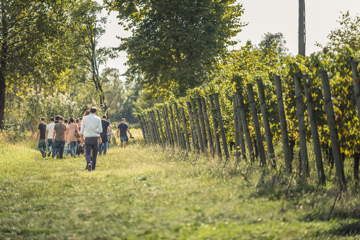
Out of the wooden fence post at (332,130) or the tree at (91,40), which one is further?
the tree at (91,40)

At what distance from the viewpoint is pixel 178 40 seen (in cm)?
2719

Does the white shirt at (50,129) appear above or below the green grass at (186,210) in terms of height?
above

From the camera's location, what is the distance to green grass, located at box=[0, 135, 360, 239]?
479 centimetres

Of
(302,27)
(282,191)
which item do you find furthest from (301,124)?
(302,27)

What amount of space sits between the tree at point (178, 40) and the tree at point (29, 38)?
14.8 ft

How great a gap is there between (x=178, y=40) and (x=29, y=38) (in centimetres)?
949

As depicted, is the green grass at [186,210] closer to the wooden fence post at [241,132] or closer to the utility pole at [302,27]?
the wooden fence post at [241,132]

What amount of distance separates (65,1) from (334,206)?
2596cm

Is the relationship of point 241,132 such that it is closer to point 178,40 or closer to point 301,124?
point 301,124

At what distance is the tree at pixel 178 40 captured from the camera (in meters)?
26.0

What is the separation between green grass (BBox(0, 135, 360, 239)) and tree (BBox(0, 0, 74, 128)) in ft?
63.2

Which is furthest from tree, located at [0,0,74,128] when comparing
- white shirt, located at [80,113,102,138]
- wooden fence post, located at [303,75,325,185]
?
wooden fence post, located at [303,75,325,185]

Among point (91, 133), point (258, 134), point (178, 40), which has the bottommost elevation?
point (258, 134)

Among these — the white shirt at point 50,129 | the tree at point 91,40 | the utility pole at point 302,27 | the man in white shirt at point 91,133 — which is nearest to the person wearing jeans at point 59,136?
the white shirt at point 50,129
